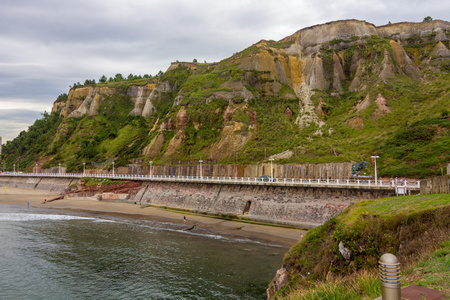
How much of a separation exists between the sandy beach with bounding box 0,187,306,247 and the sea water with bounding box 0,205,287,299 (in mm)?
2164

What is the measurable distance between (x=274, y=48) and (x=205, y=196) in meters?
66.7

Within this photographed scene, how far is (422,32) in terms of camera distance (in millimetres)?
91438

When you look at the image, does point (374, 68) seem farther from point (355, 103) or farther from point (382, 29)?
point (382, 29)

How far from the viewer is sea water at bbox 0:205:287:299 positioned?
2272 centimetres

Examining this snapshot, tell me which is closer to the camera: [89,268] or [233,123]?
[89,268]

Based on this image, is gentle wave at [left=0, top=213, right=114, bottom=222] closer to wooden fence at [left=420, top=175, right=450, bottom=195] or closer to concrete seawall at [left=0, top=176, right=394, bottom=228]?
concrete seawall at [left=0, top=176, right=394, bottom=228]

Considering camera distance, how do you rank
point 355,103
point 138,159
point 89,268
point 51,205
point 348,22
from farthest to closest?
point 348,22
point 138,159
point 355,103
point 51,205
point 89,268

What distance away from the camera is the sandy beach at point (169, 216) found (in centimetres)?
3709

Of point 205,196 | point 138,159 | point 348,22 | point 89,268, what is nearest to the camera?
point 89,268

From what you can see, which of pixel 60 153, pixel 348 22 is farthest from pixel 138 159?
pixel 348 22

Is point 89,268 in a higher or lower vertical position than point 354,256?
lower

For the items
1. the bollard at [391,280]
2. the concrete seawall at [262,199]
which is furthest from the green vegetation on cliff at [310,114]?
the bollard at [391,280]

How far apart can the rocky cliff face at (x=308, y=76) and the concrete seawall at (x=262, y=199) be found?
748 inches

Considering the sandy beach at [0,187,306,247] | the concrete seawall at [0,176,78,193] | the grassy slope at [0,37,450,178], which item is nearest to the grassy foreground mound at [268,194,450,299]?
the sandy beach at [0,187,306,247]
